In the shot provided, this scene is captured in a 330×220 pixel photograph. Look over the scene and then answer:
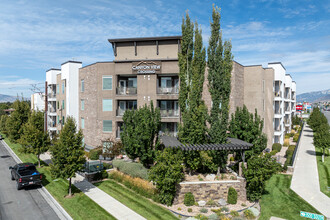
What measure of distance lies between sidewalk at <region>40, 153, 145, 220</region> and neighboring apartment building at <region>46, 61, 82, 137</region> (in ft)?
64.8

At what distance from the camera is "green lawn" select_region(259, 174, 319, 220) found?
669 inches

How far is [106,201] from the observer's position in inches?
728

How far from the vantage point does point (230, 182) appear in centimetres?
1952

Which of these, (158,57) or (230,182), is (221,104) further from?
(158,57)

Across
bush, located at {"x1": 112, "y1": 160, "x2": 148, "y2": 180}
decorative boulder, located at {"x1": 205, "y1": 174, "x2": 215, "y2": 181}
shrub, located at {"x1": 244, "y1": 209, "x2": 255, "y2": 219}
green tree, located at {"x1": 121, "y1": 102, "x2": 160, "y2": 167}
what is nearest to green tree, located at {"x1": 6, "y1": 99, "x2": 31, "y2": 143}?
bush, located at {"x1": 112, "y1": 160, "x2": 148, "y2": 180}

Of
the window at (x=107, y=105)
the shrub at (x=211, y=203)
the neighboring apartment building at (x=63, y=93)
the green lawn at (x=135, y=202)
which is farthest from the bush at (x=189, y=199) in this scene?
the neighboring apartment building at (x=63, y=93)

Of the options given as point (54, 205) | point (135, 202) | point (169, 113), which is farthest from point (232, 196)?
point (169, 113)

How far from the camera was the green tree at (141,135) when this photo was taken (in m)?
24.3

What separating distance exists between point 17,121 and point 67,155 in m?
22.8

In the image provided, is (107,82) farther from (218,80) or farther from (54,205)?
(54,205)

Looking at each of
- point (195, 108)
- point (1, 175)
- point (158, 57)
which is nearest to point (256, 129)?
point (195, 108)

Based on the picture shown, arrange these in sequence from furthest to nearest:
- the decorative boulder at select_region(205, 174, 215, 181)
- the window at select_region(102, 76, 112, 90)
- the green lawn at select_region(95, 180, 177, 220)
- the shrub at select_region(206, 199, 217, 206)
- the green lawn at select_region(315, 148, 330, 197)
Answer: the window at select_region(102, 76, 112, 90), the green lawn at select_region(315, 148, 330, 197), the decorative boulder at select_region(205, 174, 215, 181), the shrub at select_region(206, 199, 217, 206), the green lawn at select_region(95, 180, 177, 220)

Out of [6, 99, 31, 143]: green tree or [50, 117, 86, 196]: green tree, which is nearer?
[50, 117, 86, 196]: green tree

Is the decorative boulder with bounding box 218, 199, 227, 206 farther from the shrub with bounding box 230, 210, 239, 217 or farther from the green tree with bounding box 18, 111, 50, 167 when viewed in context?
the green tree with bounding box 18, 111, 50, 167
